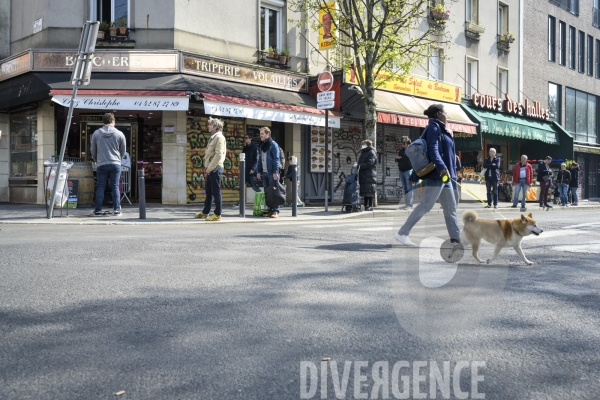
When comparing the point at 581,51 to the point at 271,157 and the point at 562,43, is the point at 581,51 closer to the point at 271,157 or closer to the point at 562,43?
the point at 562,43

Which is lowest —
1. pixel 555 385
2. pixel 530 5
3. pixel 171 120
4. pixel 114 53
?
pixel 555 385

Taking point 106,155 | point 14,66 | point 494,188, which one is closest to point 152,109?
point 106,155

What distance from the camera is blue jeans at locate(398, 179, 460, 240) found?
6492 mm

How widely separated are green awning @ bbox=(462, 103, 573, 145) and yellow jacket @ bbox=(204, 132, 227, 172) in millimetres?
16147

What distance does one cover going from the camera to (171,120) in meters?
16.2

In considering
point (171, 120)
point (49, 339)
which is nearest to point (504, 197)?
point (171, 120)

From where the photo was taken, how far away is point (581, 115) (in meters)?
35.7

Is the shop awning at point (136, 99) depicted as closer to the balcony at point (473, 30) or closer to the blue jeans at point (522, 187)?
the blue jeans at point (522, 187)

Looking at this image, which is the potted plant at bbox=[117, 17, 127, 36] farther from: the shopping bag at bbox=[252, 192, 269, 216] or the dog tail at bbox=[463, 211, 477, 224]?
the dog tail at bbox=[463, 211, 477, 224]

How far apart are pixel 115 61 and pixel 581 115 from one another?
97.1ft

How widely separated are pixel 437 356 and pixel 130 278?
285cm

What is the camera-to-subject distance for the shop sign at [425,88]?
21.2 metres

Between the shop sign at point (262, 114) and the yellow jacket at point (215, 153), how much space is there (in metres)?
3.81

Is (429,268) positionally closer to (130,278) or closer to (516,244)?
(516,244)
